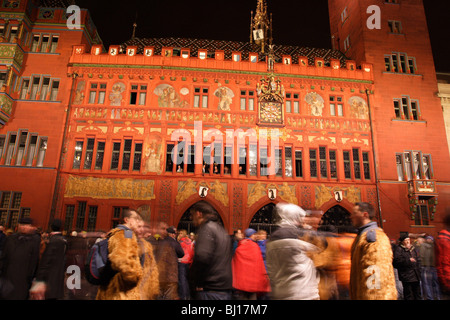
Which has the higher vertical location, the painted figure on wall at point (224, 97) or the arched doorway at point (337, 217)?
the painted figure on wall at point (224, 97)

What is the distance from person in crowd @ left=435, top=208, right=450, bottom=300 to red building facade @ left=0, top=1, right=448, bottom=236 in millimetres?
10912

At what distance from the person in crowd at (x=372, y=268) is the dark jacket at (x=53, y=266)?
4.69 meters

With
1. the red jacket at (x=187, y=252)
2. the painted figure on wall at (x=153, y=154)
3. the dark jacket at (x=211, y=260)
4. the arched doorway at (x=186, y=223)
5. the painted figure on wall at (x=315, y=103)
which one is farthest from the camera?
the painted figure on wall at (x=315, y=103)

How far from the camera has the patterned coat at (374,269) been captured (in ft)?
10.7

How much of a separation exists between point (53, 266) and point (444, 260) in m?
6.69

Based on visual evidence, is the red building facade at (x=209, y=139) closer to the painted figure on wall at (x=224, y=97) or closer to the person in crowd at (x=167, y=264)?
the painted figure on wall at (x=224, y=97)

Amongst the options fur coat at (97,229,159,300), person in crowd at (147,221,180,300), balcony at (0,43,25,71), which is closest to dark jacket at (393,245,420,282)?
person in crowd at (147,221,180,300)

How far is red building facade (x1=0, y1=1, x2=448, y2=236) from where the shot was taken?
15.7 meters

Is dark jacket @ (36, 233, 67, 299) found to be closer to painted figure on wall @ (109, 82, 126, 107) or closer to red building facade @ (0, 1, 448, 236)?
red building facade @ (0, 1, 448, 236)

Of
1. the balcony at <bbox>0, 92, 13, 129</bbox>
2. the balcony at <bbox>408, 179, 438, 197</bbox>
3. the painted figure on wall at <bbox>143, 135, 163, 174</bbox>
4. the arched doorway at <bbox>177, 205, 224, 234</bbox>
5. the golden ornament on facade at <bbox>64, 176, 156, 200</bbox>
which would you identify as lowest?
the arched doorway at <bbox>177, 205, 224, 234</bbox>

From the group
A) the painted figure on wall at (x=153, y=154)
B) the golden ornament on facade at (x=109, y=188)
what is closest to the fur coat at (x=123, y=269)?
the golden ornament on facade at (x=109, y=188)

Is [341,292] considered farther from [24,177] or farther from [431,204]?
[24,177]

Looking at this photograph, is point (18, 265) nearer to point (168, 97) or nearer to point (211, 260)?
point (211, 260)
